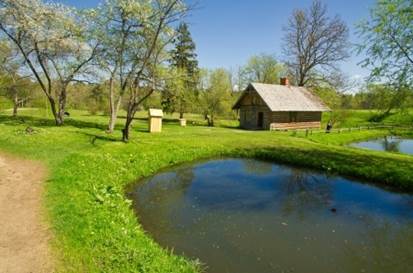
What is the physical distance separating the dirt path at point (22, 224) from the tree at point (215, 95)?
95.5 ft

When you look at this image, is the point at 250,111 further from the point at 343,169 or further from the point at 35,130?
the point at 35,130

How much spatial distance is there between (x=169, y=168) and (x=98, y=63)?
12.9 m

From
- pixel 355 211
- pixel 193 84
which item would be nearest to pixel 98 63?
pixel 193 84

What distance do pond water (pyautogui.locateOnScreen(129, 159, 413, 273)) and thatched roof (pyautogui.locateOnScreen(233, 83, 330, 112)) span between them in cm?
2088

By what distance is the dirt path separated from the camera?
5.44 m

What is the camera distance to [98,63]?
2416cm

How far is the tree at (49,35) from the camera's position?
2103 cm

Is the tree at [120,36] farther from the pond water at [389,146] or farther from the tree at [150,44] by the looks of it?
the pond water at [389,146]

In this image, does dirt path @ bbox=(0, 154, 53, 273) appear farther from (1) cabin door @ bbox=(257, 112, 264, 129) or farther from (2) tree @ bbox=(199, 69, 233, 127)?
(2) tree @ bbox=(199, 69, 233, 127)

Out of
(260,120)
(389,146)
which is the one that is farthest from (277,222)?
(260,120)

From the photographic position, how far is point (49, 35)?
75.5ft

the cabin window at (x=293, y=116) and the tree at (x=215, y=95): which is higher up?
the tree at (x=215, y=95)

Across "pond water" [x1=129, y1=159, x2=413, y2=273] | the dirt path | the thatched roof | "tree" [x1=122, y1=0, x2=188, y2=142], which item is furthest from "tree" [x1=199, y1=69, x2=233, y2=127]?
the dirt path

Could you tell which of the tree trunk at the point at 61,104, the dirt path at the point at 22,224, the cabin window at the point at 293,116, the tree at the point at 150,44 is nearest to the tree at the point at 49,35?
the tree trunk at the point at 61,104
